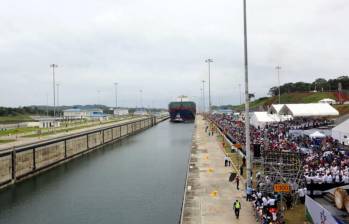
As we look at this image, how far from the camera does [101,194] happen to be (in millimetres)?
35875

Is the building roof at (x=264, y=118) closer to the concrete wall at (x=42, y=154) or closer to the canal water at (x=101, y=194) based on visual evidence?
the canal water at (x=101, y=194)

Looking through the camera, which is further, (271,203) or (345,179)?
(345,179)

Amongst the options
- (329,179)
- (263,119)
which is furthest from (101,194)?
(263,119)

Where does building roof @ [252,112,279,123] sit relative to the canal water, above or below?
above

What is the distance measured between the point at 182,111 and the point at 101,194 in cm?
14171

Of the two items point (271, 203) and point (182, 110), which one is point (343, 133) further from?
point (182, 110)

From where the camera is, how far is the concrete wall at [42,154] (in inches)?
1578

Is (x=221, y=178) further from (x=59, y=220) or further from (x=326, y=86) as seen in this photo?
(x=326, y=86)

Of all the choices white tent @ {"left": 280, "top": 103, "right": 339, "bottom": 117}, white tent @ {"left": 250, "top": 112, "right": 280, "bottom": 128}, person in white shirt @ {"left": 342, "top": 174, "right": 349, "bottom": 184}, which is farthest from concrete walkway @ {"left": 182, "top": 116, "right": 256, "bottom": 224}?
white tent @ {"left": 250, "top": 112, "right": 280, "bottom": 128}

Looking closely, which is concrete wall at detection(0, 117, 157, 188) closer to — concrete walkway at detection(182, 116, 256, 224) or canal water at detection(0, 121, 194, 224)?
canal water at detection(0, 121, 194, 224)

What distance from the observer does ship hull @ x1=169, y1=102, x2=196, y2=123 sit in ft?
581

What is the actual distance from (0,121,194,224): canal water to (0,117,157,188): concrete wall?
128 cm

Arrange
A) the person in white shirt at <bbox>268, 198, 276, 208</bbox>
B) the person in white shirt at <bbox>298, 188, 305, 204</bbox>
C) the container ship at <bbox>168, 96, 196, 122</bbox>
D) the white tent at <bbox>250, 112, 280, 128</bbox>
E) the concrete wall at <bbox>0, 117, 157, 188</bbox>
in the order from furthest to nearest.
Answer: the container ship at <bbox>168, 96, 196, 122</bbox> → the white tent at <bbox>250, 112, 280, 128</bbox> → the concrete wall at <bbox>0, 117, 157, 188</bbox> → the person in white shirt at <bbox>298, 188, 305, 204</bbox> → the person in white shirt at <bbox>268, 198, 276, 208</bbox>

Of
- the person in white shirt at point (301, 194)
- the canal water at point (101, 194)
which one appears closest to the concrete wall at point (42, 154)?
the canal water at point (101, 194)
